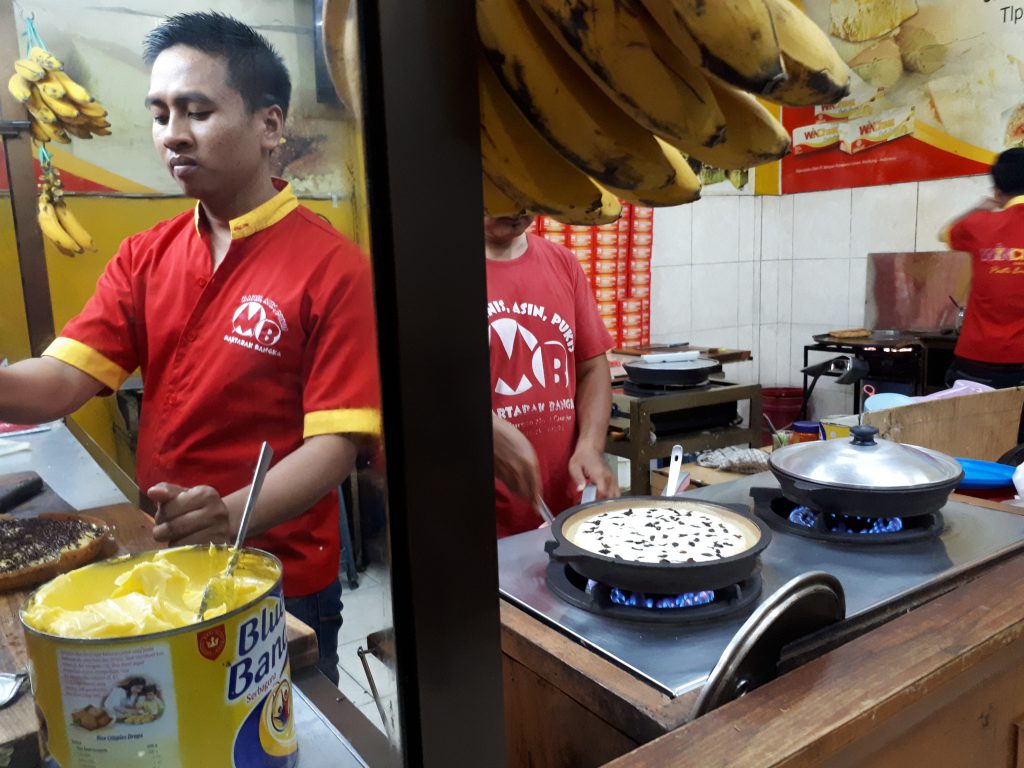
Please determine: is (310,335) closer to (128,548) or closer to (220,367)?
(220,367)

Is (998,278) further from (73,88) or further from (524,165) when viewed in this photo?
(73,88)

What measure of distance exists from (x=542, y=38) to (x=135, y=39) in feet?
0.83

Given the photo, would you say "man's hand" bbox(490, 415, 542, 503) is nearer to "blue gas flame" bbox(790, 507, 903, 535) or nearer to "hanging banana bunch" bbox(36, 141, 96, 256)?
"blue gas flame" bbox(790, 507, 903, 535)

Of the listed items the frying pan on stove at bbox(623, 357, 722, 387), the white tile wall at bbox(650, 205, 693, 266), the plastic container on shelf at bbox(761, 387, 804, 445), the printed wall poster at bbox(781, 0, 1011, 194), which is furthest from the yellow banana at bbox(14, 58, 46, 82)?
the printed wall poster at bbox(781, 0, 1011, 194)

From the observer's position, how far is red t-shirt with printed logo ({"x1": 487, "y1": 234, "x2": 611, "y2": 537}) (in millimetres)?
1977

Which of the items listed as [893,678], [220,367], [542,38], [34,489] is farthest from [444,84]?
[893,678]

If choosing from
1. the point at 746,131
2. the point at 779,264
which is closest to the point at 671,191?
the point at 746,131

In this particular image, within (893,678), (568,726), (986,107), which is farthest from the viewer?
(986,107)

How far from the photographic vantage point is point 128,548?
0.49m

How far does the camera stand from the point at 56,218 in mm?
446

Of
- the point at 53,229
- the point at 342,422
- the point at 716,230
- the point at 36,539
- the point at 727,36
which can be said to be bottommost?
the point at 36,539

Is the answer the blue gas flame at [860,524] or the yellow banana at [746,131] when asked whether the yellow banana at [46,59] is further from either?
the blue gas flame at [860,524]

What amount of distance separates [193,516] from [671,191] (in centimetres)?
46

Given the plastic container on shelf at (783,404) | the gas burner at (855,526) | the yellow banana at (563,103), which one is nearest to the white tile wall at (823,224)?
the plastic container on shelf at (783,404)
